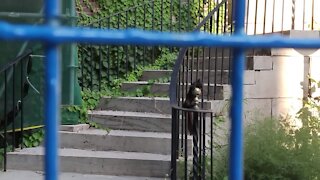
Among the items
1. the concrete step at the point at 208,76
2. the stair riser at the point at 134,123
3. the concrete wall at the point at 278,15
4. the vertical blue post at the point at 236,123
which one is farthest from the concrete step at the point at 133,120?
the vertical blue post at the point at 236,123

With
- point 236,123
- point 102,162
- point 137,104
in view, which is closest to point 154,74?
point 137,104

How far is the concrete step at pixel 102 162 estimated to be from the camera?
5613 millimetres

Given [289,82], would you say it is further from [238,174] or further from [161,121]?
[238,174]

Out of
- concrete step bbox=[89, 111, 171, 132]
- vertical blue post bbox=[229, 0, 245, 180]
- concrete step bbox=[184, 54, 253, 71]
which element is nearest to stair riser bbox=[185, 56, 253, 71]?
concrete step bbox=[184, 54, 253, 71]

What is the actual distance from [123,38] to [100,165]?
452cm

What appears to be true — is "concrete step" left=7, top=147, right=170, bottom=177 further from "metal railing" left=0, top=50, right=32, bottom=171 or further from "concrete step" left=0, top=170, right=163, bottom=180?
"metal railing" left=0, top=50, right=32, bottom=171

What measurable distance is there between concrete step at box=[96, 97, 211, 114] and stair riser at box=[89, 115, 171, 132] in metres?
0.31

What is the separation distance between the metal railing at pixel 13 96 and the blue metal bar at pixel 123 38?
4.62m

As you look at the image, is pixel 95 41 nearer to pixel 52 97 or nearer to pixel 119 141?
pixel 52 97

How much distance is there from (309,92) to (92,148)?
2.67 metres

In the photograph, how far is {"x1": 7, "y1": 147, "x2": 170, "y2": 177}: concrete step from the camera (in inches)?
221

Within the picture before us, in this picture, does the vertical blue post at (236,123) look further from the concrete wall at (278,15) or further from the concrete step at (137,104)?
the concrete wall at (278,15)

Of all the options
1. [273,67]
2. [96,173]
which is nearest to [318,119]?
[273,67]

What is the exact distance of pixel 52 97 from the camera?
4.54 feet
